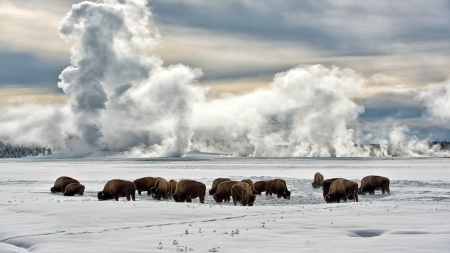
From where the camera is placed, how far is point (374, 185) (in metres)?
32.1

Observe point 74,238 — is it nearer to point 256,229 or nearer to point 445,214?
point 256,229

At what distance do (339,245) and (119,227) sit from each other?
6858 millimetres

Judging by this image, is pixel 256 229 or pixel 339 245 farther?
pixel 256 229

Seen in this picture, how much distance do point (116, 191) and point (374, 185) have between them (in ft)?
58.2

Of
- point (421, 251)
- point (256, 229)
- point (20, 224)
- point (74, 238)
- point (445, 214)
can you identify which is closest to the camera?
point (421, 251)

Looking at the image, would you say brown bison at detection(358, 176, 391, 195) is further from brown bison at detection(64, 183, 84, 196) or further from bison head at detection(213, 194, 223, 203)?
brown bison at detection(64, 183, 84, 196)

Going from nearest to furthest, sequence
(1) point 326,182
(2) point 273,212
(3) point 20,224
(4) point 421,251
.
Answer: (4) point 421,251, (3) point 20,224, (2) point 273,212, (1) point 326,182

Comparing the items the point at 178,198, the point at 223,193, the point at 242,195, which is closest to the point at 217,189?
the point at 223,193

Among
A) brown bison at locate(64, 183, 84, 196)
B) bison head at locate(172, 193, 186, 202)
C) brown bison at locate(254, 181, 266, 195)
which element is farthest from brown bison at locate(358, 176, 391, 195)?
brown bison at locate(64, 183, 84, 196)

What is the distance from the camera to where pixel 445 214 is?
16953mm

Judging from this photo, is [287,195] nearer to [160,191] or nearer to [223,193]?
[223,193]

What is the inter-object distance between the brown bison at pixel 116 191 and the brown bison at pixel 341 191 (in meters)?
12.1

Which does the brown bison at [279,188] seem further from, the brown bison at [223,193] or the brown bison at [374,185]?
the brown bison at [374,185]

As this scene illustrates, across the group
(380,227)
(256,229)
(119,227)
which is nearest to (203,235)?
(256,229)
